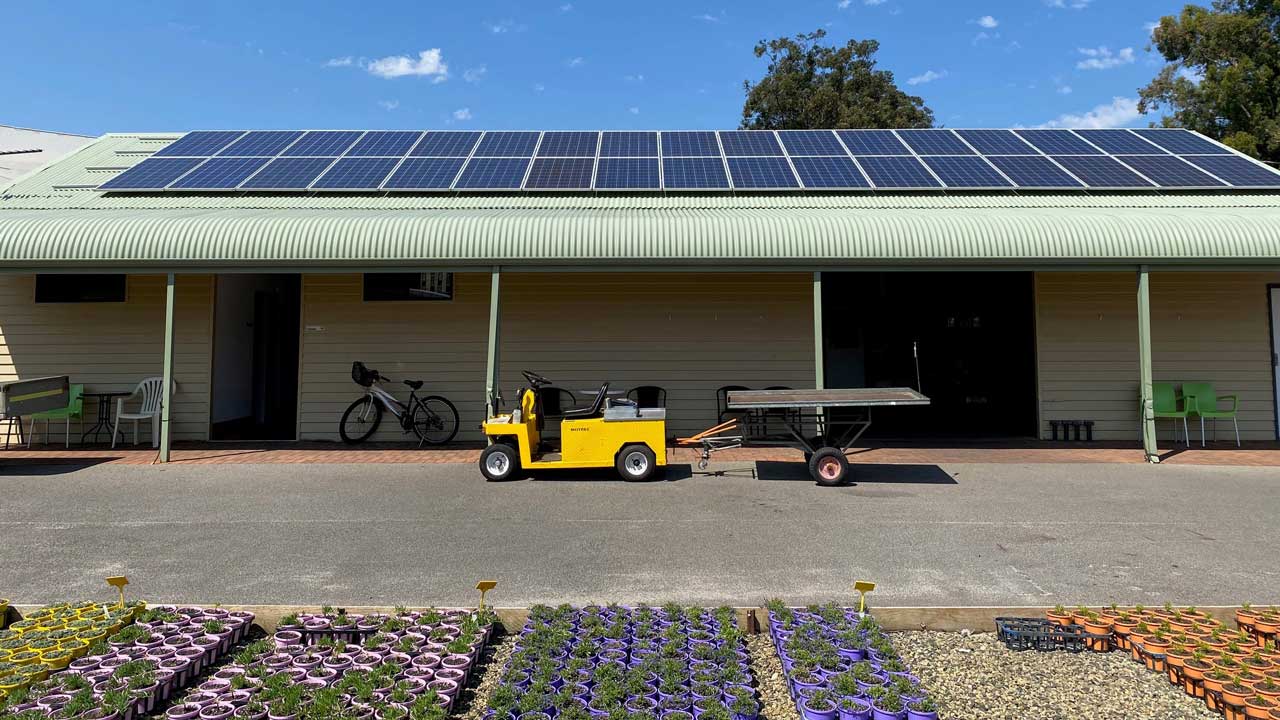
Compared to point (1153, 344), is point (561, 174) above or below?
above

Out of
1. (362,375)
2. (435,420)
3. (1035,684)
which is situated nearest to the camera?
(1035,684)

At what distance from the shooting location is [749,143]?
46.9 ft

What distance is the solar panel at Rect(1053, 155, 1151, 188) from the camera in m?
11.7

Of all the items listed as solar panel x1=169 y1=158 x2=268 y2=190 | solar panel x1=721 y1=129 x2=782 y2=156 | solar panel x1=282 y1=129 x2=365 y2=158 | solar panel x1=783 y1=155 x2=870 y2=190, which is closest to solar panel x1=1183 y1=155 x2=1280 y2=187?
solar panel x1=783 y1=155 x2=870 y2=190

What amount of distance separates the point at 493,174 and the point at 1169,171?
11.5 m

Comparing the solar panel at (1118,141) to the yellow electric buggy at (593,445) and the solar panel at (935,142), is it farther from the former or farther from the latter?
the yellow electric buggy at (593,445)

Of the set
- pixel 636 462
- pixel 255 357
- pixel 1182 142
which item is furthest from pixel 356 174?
pixel 1182 142

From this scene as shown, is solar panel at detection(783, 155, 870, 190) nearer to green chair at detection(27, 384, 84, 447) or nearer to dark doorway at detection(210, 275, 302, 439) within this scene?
dark doorway at detection(210, 275, 302, 439)


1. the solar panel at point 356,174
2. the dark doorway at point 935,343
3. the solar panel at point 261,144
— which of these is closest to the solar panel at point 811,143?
the dark doorway at point 935,343

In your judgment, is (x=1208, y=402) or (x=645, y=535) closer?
(x=645, y=535)

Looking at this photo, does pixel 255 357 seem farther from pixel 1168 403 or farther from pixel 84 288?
pixel 1168 403

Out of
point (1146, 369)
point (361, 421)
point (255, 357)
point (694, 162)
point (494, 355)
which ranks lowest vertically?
point (361, 421)

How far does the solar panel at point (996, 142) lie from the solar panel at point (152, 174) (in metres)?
14.4

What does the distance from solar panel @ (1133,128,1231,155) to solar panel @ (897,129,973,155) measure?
3.77m
